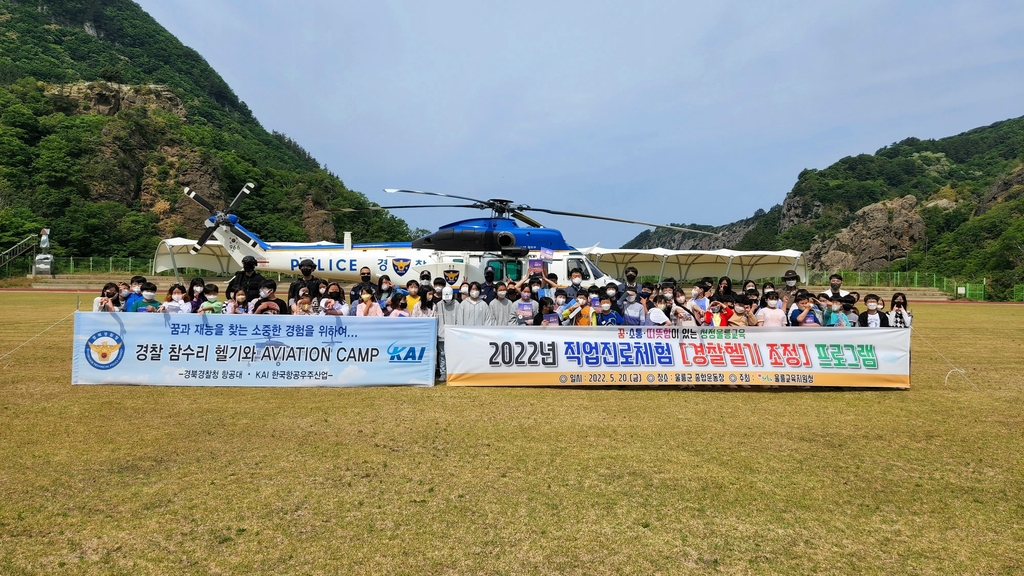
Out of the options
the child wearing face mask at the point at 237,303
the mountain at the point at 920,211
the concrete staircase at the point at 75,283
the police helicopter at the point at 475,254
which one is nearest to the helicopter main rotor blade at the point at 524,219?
the police helicopter at the point at 475,254

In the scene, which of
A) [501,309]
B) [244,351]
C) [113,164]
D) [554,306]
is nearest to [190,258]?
[244,351]

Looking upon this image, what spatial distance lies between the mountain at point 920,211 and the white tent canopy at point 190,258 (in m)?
51.2

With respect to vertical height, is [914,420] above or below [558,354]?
below

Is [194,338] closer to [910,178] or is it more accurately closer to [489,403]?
[489,403]

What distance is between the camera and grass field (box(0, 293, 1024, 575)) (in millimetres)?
3342

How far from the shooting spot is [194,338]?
8.21 metres

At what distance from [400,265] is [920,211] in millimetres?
114727

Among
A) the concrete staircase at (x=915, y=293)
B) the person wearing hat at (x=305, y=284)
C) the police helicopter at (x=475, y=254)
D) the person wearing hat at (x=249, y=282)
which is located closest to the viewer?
the person wearing hat at (x=249, y=282)

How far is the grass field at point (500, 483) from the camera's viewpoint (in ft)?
11.0

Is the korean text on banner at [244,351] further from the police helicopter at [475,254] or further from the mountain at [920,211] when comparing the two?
the mountain at [920,211]

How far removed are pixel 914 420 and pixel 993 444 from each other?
0.99 meters

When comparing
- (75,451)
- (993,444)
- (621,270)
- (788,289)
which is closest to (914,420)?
(993,444)

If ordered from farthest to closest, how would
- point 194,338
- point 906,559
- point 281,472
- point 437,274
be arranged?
point 437,274 < point 194,338 < point 281,472 < point 906,559

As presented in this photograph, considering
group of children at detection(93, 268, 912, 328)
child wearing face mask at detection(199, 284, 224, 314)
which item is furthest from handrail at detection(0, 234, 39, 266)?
child wearing face mask at detection(199, 284, 224, 314)
